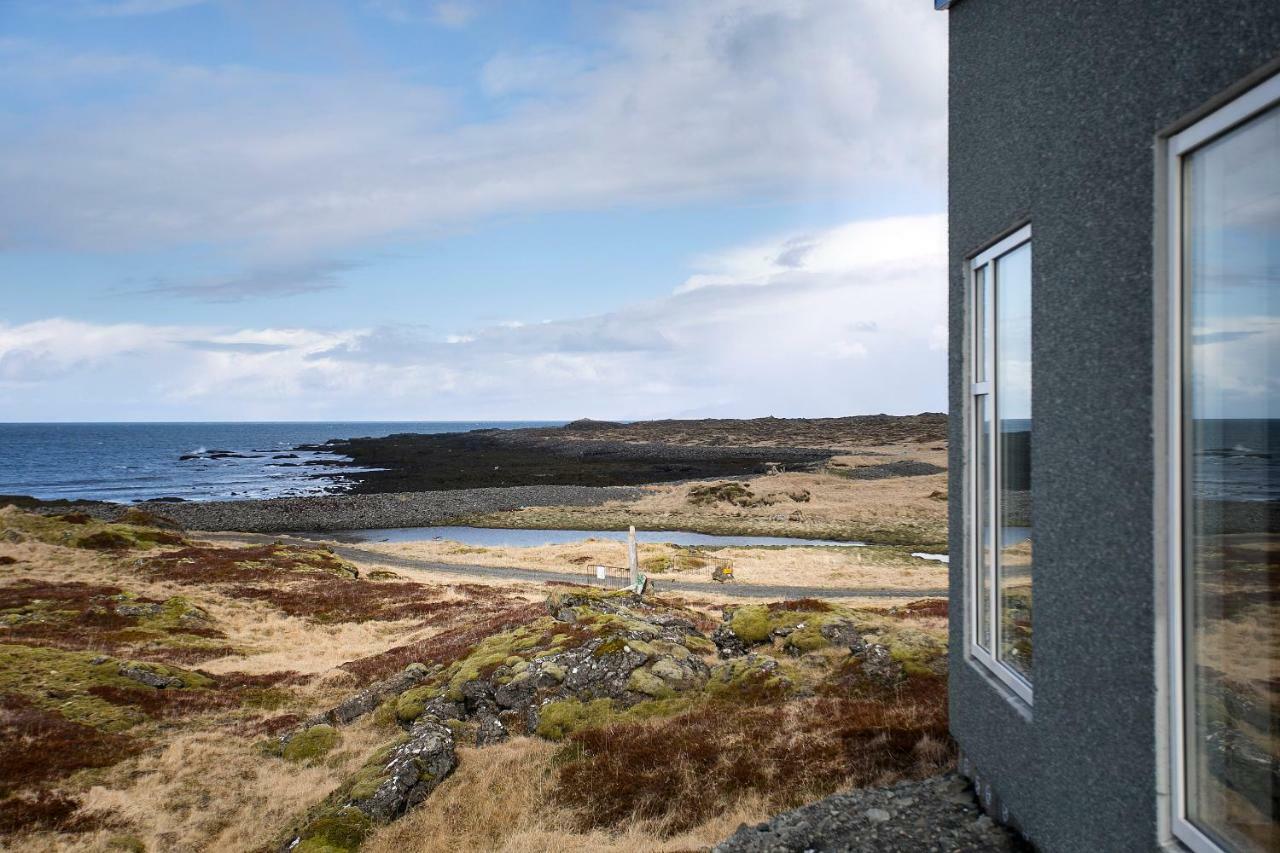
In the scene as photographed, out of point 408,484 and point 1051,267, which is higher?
point 1051,267

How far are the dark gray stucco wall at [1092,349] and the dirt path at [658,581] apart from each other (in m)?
24.1

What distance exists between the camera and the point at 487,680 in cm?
1431

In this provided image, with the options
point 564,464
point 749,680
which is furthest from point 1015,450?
point 564,464

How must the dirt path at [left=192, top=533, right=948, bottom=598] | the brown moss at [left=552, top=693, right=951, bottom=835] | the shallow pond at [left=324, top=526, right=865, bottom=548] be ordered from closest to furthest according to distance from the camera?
the brown moss at [left=552, top=693, right=951, bottom=835]
the dirt path at [left=192, top=533, right=948, bottom=598]
the shallow pond at [left=324, top=526, right=865, bottom=548]

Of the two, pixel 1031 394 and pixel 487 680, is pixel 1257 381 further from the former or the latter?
pixel 487 680

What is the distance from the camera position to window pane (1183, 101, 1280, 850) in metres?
3.04

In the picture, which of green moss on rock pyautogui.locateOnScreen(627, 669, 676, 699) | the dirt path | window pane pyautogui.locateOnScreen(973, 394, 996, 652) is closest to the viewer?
window pane pyautogui.locateOnScreen(973, 394, 996, 652)

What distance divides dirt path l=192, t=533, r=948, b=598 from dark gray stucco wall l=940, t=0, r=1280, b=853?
24.1 meters

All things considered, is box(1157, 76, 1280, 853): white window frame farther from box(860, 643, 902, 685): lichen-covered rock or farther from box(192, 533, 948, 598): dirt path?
box(192, 533, 948, 598): dirt path

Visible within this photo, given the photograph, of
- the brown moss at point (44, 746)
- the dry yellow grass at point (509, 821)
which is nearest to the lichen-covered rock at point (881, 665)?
the dry yellow grass at point (509, 821)

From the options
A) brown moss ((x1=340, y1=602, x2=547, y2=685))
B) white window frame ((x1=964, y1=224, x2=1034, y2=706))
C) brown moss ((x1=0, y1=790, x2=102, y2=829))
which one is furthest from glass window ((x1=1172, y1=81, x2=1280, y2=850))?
brown moss ((x1=340, y1=602, x2=547, y2=685))

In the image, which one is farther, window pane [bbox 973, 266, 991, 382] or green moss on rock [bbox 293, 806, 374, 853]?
green moss on rock [bbox 293, 806, 374, 853]

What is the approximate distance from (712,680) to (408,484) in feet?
243

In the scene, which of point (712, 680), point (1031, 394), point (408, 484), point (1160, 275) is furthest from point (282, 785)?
point (408, 484)
